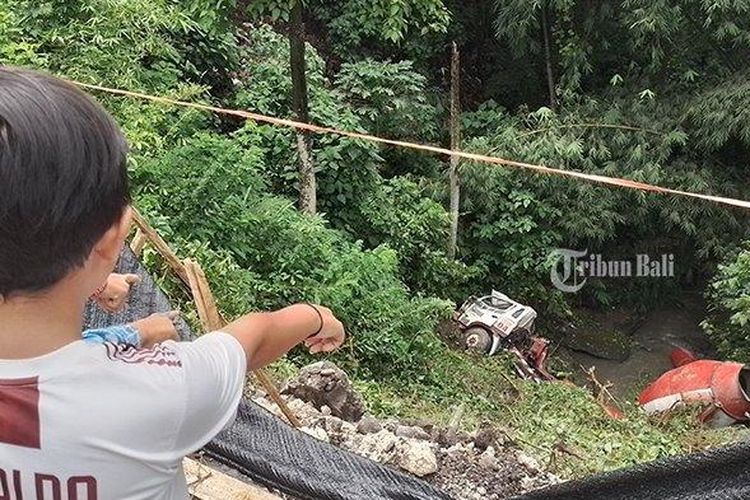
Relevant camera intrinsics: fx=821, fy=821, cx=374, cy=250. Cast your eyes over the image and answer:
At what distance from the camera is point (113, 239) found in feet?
2.06

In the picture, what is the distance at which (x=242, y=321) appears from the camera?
2.48 ft

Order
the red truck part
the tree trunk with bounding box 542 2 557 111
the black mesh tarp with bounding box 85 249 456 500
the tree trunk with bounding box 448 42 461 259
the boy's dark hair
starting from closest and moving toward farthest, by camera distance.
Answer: the boy's dark hair → the black mesh tarp with bounding box 85 249 456 500 → the red truck part → the tree trunk with bounding box 448 42 461 259 → the tree trunk with bounding box 542 2 557 111

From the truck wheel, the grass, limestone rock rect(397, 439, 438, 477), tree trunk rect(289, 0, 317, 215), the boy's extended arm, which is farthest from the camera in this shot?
the truck wheel

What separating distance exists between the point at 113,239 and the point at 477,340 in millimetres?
5571

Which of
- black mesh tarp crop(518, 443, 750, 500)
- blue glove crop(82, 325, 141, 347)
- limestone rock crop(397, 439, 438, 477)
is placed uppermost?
blue glove crop(82, 325, 141, 347)

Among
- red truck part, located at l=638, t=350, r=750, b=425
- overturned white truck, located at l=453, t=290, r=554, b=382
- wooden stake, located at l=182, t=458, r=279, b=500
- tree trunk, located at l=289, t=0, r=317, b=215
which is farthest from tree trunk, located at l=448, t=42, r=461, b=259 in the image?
wooden stake, located at l=182, t=458, r=279, b=500

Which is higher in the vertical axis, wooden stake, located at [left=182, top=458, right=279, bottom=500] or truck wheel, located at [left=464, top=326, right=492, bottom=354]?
wooden stake, located at [left=182, top=458, right=279, bottom=500]

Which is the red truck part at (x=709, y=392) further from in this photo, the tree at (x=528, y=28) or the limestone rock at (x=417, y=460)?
the tree at (x=528, y=28)

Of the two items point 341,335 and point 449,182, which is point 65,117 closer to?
point 341,335

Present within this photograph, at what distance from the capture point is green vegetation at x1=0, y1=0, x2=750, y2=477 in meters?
4.31

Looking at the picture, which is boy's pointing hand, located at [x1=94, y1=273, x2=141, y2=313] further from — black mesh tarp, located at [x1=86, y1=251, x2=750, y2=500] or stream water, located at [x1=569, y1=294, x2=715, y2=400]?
stream water, located at [x1=569, y1=294, x2=715, y2=400]

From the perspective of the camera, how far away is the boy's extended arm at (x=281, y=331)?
2.45 ft

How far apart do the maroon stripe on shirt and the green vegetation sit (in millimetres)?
2545

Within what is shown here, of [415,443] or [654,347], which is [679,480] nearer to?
[415,443]
